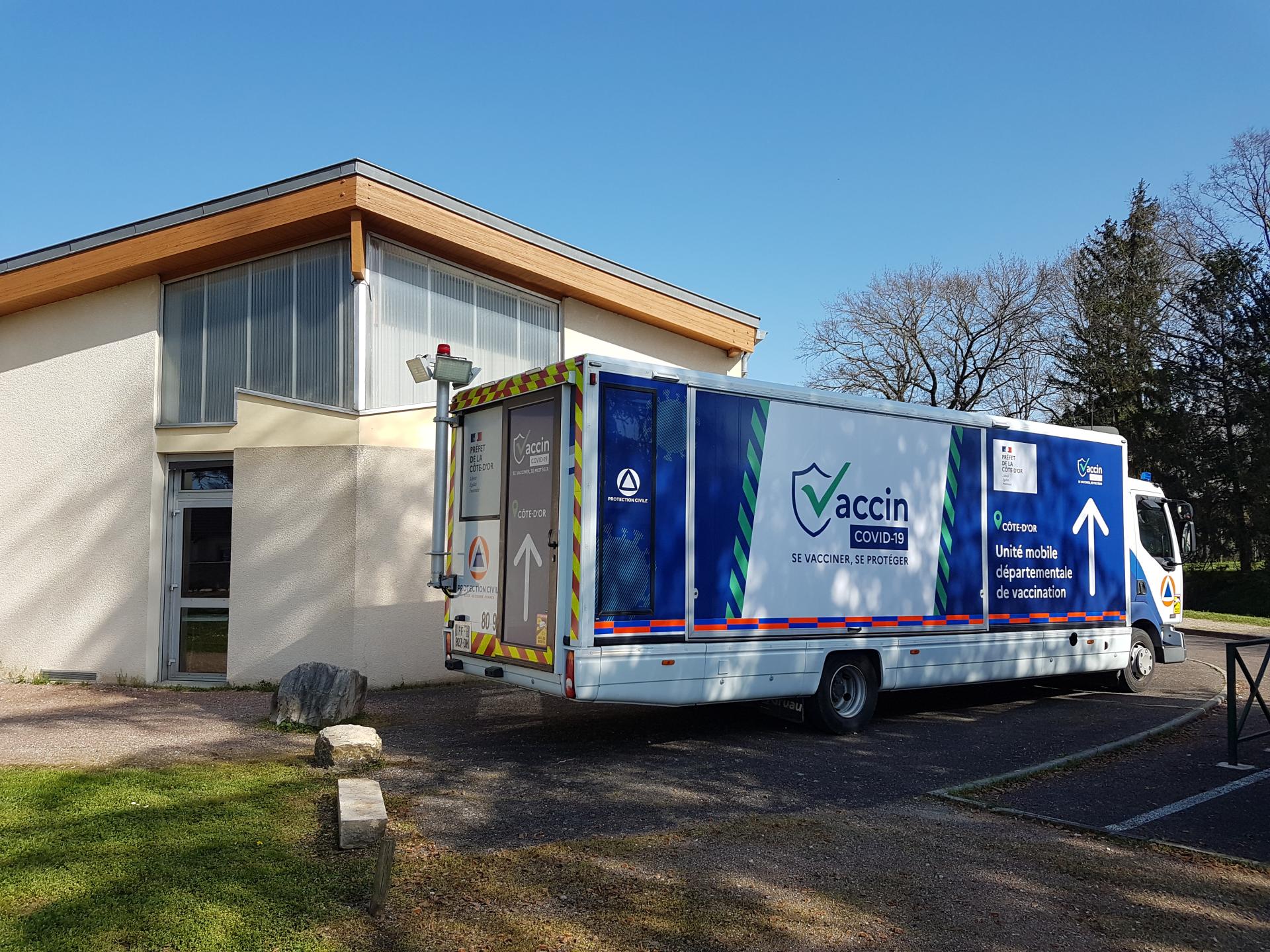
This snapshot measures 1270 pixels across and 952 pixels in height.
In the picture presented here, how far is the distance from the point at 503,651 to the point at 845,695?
10.6 ft

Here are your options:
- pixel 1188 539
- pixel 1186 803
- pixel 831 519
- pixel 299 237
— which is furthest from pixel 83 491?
pixel 1188 539

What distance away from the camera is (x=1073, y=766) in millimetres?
7691

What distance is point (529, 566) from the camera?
779 centimetres

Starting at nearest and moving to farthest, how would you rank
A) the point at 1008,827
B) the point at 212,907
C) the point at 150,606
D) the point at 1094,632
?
the point at 212,907 → the point at 1008,827 → the point at 1094,632 → the point at 150,606

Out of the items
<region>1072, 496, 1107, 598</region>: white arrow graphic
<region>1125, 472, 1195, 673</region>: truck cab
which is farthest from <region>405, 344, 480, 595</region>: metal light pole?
<region>1125, 472, 1195, 673</region>: truck cab

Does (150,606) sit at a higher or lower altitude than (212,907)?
higher

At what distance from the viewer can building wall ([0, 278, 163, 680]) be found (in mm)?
12133

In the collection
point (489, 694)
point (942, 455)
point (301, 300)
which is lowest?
point (489, 694)

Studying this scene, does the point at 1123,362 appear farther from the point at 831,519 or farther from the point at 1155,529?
the point at 831,519

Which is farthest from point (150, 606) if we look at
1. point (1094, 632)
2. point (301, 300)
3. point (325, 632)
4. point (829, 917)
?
point (1094, 632)

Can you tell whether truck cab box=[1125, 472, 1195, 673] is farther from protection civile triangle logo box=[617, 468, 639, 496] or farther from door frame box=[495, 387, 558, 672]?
door frame box=[495, 387, 558, 672]

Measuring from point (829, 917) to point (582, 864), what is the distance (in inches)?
52.4

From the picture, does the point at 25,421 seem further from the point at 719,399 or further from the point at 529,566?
the point at 719,399

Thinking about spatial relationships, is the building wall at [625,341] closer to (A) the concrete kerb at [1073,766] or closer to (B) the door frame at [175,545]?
(B) the door frame at [175,545]
